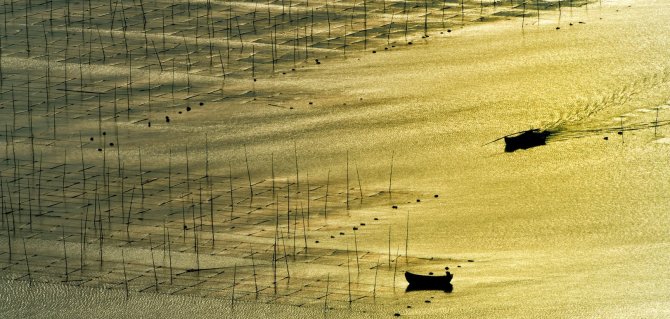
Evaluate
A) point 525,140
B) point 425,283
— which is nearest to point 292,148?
point 525,140

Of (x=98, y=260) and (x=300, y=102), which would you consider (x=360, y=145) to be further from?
(x=98, y=260)

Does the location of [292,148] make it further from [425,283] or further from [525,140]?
[425,283]

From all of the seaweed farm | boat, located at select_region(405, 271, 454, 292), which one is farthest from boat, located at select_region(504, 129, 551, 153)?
boat, located at select_region(405, 271, 454, 292)

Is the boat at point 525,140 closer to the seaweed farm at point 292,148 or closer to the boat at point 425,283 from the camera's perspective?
the seaweed farm at point 292,148

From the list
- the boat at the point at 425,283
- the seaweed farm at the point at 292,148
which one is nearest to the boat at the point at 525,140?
the seaweed farm at the point at 292,148

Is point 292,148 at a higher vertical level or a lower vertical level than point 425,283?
higher

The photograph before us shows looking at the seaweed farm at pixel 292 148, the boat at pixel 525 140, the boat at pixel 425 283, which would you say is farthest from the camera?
the boat at pixel 525 140
